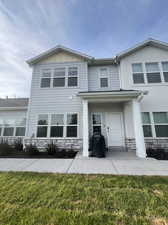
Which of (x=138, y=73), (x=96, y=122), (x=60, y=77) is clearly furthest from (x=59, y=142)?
(x=138, y=73)

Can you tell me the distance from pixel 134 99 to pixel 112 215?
229 inches

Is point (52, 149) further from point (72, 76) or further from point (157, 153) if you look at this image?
point (157, 153)

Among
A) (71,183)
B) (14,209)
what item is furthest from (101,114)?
(14,209)

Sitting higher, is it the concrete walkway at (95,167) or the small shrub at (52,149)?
the small shrub at (52,149)

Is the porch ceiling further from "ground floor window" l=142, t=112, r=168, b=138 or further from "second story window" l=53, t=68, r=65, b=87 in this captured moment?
"second story window" l=53, t=68, r=65, b=87

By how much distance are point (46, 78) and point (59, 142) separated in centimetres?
500

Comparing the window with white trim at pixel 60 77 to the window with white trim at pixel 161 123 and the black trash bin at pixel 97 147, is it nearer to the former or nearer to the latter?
the black trash bin at pixel 97 147

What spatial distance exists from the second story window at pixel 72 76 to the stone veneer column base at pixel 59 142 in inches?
162

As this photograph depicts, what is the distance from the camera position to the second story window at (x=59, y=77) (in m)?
8.29

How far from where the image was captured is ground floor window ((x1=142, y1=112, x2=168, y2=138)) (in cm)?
701

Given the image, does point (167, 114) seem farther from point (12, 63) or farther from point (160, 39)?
point (12, 63)

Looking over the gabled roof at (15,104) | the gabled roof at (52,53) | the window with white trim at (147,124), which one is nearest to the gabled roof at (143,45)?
the gabled roof at (52,53)

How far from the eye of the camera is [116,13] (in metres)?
7.23

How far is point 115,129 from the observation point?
7723 mm
